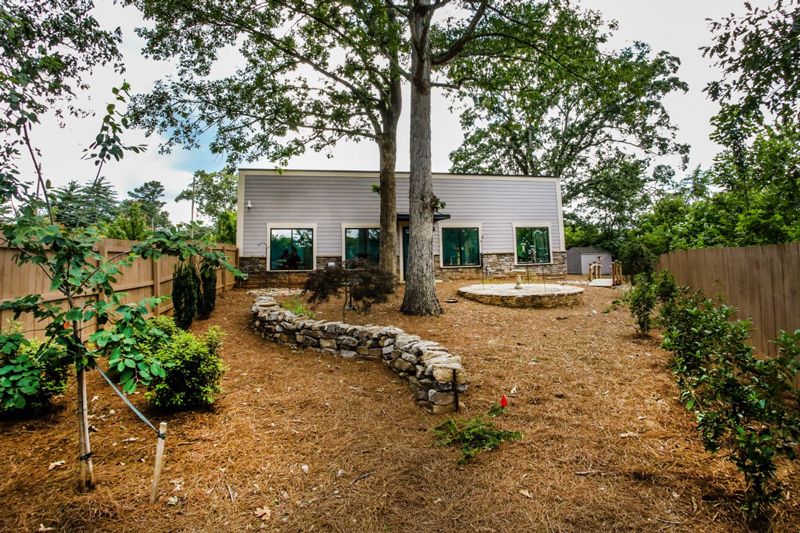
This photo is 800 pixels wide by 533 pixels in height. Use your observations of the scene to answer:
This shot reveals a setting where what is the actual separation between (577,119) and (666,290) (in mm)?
18615

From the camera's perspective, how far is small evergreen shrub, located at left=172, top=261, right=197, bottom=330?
5.55 meters

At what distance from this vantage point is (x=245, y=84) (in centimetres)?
916

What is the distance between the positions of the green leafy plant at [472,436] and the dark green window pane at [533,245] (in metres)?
12.7

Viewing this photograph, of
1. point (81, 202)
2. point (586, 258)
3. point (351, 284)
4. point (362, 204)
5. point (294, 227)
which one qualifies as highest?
point (362, 204)

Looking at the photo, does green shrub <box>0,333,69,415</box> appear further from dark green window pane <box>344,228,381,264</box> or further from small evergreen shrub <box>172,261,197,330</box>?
dark green window pane <box>344,228,381,264</box>

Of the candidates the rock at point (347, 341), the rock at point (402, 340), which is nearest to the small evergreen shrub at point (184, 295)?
the rock at point (347, 341)

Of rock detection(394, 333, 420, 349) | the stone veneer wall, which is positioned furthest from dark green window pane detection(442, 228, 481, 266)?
rock detection(394, 333, 420, 349)

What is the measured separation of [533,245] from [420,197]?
31.3 ft

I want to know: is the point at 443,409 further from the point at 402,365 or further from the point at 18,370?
the point at 18,370

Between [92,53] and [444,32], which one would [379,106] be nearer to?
[444,32]

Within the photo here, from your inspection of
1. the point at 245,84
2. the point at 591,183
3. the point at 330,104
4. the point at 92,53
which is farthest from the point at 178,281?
the point at 591,183

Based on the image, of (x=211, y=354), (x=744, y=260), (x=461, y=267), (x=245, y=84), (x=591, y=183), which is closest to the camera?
(x=211, y=354)

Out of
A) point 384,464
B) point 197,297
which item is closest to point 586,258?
point 197,297

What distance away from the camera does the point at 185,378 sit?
3.09 m
